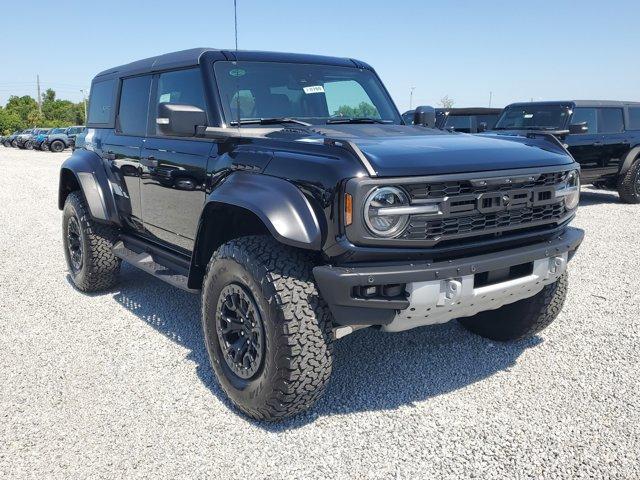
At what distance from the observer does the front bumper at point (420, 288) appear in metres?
2.49

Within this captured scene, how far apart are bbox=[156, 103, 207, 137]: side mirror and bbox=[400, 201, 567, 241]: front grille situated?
1.44 m

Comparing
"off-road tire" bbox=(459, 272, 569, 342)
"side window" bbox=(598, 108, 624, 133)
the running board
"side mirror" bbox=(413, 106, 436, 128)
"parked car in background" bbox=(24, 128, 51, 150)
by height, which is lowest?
"off-road tire" bbox=(459, 272, 569, 342)

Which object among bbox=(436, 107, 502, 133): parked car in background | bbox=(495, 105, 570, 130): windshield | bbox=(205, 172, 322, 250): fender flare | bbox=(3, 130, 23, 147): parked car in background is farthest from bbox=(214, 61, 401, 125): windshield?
bbox=(3, 130, 23, 147): parked car in background

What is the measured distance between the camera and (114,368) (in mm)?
3572

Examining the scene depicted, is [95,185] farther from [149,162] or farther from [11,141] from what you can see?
[11,141]

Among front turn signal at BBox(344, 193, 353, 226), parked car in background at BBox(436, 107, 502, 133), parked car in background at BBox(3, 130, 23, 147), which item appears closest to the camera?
front turn signal at BBox(344, 193, 353, 226)

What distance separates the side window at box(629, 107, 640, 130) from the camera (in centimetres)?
1065

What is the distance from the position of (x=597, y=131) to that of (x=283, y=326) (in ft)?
31.1

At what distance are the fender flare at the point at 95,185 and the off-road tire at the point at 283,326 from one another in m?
2.12

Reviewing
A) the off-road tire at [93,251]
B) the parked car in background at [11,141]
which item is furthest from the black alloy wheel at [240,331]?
the parked car in background at [11,141]

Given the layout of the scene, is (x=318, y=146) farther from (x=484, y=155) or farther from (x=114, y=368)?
(x=114, y=368)

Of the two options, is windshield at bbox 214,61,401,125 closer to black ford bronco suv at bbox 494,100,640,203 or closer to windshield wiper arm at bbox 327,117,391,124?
windshield wiper arm at bbox 327,117,391,124

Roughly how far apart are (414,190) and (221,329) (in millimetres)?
1314

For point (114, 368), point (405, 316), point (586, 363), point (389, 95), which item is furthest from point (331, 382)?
point (389, 95)
